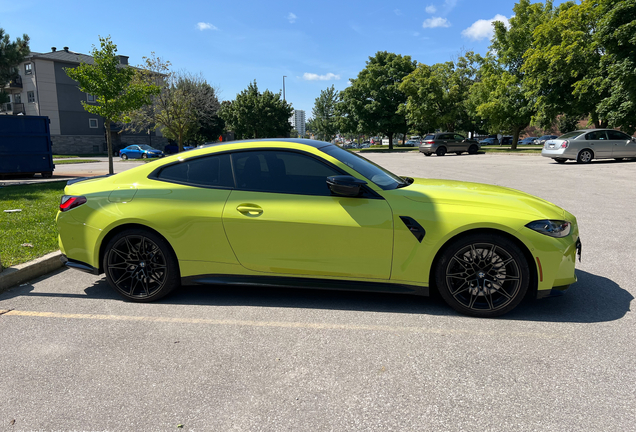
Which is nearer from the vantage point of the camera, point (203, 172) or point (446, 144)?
point (203, 172)

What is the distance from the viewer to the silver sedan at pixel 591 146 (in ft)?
68.0

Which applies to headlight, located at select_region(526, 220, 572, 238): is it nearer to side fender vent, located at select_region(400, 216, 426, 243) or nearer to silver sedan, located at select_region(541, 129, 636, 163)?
side fender vent, located at select_region(400, 216, 426, 243)

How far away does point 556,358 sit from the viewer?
3051 mm

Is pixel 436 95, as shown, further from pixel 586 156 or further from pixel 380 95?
pixel 586 156

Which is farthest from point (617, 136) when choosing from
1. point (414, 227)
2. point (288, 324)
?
point (288, 324)

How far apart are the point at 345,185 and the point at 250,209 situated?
0.88m

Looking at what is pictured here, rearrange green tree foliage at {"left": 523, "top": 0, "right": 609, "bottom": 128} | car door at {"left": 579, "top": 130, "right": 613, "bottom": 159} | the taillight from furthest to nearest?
green tree foliage at {"left": 523, "top": 0, "right": 609, "bottom": 128} → car door at {"left": 579, "top": 130, "right": 613, "bottom": 159} → the taillight

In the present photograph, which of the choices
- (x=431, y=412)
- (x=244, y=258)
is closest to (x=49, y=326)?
(x=244, y=258)

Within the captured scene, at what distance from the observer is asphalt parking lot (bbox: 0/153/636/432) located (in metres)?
2.47

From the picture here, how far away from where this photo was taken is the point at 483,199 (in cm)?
383

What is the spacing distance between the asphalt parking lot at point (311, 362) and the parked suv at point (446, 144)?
107 ft

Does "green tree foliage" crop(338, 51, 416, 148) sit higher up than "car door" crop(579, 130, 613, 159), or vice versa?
"green tree foliage" crop(338, 51, 416, 148)

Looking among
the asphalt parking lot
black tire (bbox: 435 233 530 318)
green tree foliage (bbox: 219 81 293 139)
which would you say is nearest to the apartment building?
green tree foliage (bbox: 219 81 293 139)

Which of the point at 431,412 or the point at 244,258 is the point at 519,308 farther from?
the point at 244,258
